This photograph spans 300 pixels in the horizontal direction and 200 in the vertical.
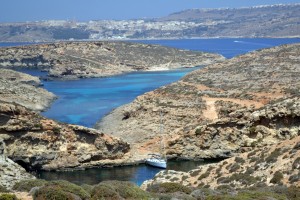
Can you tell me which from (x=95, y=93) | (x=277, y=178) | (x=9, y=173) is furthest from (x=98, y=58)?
(x=277, y=178)

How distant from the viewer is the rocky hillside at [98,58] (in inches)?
4872

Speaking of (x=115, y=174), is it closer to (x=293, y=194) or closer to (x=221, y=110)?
(x=221, y=110)

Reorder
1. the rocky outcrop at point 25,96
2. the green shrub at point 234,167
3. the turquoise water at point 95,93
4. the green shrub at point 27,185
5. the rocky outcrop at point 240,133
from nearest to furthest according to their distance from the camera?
the green shrub at point 27,185 < the green shrub at point 234,167 < the rocky outcrop at point 240,133 < the turquoise water at point 95,93 < the rocky outcrop at point 25,96

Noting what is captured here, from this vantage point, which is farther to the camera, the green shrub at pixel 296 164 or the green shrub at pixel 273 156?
the green shrub at pixel 273 156

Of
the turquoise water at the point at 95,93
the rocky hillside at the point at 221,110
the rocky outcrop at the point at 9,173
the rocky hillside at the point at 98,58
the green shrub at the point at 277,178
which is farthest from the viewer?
the rocky hillside at the point at 98,58

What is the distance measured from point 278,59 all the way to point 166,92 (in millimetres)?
17580

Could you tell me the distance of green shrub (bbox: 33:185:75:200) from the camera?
48.1ft

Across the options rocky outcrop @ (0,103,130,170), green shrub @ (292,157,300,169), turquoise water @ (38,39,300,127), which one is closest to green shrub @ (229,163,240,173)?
green shrub @ (292,157,300,169)

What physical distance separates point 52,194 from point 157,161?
25888mm

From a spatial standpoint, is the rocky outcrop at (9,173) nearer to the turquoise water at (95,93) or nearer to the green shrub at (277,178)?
the green shrub at (277,178)

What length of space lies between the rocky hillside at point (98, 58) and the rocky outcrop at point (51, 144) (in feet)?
250

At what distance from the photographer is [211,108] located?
2106 inches

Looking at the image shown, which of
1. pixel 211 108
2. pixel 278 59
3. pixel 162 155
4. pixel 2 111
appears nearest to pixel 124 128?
pixel 211 108

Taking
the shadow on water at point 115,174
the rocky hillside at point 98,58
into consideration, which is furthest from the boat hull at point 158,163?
the rocky hillside at point 98,58
